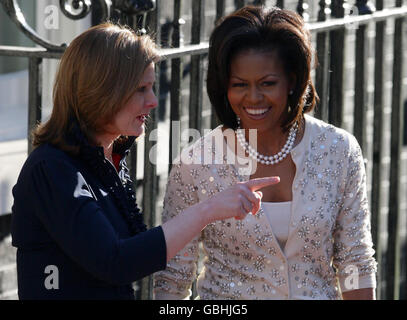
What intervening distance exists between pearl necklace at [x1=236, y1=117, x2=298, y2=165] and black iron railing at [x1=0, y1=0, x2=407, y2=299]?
0.78 ft

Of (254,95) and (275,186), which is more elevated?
(254,95)

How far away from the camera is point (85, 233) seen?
2484mm

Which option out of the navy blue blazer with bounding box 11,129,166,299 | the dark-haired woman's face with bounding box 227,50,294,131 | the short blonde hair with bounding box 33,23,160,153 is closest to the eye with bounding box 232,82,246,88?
the dark-haired woman's face with bounding box 227,50,294,131

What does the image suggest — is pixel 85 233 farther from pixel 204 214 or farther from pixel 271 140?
pixel 271 140

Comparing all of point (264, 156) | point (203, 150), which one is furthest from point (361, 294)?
point (203, 150)

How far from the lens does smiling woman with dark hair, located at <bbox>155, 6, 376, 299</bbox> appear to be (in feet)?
10.4

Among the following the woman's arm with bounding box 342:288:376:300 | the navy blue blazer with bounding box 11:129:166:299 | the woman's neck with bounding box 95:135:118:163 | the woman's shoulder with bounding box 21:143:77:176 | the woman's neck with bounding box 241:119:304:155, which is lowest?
the woman's arm with bounding box 342:288:376:300

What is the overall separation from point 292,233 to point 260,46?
0.60 meters

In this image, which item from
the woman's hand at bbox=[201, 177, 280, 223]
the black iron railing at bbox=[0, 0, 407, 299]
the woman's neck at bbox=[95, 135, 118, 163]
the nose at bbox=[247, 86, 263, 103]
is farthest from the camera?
the nose at bbox=[247, 86, 263, 103]

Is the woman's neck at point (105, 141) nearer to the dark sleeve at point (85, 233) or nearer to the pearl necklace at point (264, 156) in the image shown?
the dark sleeve at point (85, 233)

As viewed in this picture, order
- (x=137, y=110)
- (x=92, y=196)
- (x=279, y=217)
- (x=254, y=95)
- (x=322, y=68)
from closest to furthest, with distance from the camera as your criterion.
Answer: (x=92, y=196) < (x=137, y=110) < (x=254, y=95) < (x=279, y=217) < (x=322, y=68)

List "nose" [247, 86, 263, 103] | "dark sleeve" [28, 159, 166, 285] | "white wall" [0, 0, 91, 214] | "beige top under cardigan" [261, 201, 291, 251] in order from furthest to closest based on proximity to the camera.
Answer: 1. "white wall" [0, 0, 91, 214]
2. "beige top under cardigan" [261, 201, 291, 251]
3. "nose" [247, 86, 263, 103]
4. "dark sleeve" [28, 159, 166, 285]

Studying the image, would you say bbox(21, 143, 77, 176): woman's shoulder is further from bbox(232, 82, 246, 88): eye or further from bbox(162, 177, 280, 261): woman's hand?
bbox(232, 82, 246, 88): eye
